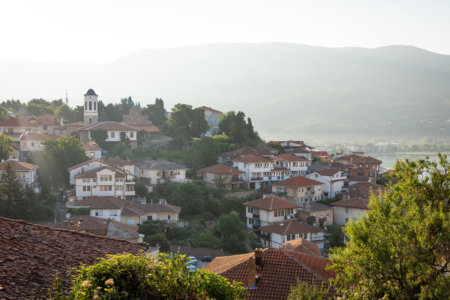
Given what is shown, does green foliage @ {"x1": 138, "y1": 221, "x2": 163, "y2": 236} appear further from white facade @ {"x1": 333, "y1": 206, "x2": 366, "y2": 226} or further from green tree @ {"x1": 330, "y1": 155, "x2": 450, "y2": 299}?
green tree @ {"x1": 330, "y1": 155, "x2": 450, "y2": 299}

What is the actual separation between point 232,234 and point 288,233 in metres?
4.50

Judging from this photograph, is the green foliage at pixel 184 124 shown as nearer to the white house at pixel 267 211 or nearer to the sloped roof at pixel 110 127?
the sloped roof at pixel 110 127

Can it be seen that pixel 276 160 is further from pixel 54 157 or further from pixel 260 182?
pixel 54 157

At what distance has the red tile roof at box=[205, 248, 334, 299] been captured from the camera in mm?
15134

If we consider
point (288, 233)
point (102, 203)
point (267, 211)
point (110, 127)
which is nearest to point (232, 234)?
point (288, 233)

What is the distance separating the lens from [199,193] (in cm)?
4188

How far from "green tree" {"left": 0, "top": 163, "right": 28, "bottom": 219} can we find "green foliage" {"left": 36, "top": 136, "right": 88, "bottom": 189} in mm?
6030

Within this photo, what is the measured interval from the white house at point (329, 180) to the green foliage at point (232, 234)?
17201mm

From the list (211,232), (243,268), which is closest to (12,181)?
(211,232)

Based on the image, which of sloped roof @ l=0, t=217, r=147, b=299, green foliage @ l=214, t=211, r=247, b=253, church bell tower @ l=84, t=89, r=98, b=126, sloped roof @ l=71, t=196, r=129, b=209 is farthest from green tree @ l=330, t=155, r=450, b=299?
church bell tower @ l=84, t=89, r=98, b=126

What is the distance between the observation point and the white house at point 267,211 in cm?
3956

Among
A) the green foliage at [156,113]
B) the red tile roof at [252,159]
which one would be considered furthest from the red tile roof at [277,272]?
the green foliage at [156,113]

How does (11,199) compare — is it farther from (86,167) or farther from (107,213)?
(86,167)

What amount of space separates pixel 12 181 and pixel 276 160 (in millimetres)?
29346
